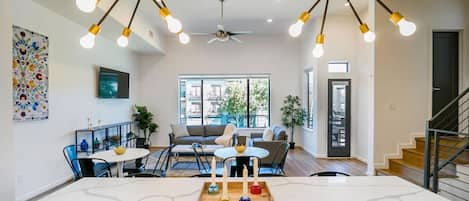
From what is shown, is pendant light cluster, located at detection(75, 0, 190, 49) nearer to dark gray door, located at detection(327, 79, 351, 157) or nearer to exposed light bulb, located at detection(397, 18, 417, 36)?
exposed light bulb, located at detection(397, 18, 417, 36)

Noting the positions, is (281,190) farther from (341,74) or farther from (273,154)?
(341,74)

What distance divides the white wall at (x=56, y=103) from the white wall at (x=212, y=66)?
2.41 metres

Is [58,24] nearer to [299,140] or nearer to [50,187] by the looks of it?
[50,187]

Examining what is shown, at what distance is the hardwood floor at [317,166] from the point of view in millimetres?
5688

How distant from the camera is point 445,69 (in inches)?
201

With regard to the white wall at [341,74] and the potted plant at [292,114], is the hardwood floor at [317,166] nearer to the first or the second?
the white wall at [341,74]

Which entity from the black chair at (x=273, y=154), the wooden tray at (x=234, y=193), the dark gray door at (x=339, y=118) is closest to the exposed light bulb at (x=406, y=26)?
the wooden tray at (x=234, y=193)

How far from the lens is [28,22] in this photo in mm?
4121

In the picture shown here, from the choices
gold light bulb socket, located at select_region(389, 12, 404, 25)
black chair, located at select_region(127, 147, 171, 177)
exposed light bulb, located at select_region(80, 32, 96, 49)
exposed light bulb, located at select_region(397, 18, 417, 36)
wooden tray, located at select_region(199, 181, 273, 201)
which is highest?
gold light bulb socket, located at select_region(389, 12, 404, 25)

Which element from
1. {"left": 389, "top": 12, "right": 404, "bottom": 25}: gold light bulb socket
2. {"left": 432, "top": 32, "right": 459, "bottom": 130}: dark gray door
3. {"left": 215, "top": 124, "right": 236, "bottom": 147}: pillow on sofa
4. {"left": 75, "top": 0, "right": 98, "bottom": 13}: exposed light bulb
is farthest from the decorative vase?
{"left": 432, "top": 32, "right": 459, "bottom": 130}: dark gray door

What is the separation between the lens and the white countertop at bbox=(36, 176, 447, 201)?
1.75 meters

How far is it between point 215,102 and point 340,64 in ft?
13.1

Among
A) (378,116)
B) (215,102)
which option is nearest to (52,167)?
(215,102)

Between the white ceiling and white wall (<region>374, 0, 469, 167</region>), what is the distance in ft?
4.11
